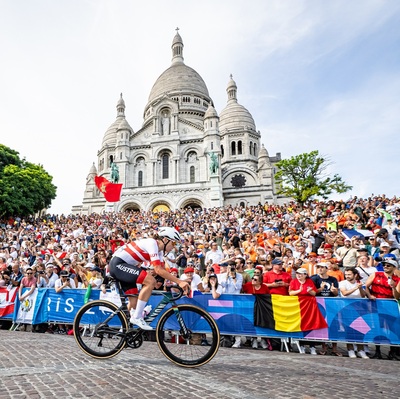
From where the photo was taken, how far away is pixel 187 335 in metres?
4.32

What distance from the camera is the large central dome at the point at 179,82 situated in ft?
216

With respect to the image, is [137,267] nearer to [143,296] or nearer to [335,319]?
[143,296]

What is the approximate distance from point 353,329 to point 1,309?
928cm

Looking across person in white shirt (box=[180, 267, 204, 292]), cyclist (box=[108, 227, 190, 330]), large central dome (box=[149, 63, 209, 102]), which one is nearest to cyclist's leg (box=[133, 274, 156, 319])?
cyclist (box=[108, 227, 190, 330])

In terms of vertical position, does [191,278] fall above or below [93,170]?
below

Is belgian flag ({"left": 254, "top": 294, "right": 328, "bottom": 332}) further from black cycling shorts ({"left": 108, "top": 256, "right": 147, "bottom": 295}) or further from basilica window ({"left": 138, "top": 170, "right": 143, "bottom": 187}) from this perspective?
basilica window ({"left": 138, "top": 170, "right": 143, "bottom": 187})

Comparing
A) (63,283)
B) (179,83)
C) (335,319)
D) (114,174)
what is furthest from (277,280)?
(179,83)

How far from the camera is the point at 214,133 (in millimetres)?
48719

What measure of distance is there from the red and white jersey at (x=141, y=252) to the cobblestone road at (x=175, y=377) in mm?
1331

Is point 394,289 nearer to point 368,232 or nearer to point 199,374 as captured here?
point 199,374

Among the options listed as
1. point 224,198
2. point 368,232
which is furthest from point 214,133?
point 368,232

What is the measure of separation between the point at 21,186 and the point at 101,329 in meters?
37.8

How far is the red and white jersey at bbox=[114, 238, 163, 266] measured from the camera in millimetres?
4361

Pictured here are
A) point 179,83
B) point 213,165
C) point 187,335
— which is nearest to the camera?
point 187,335
